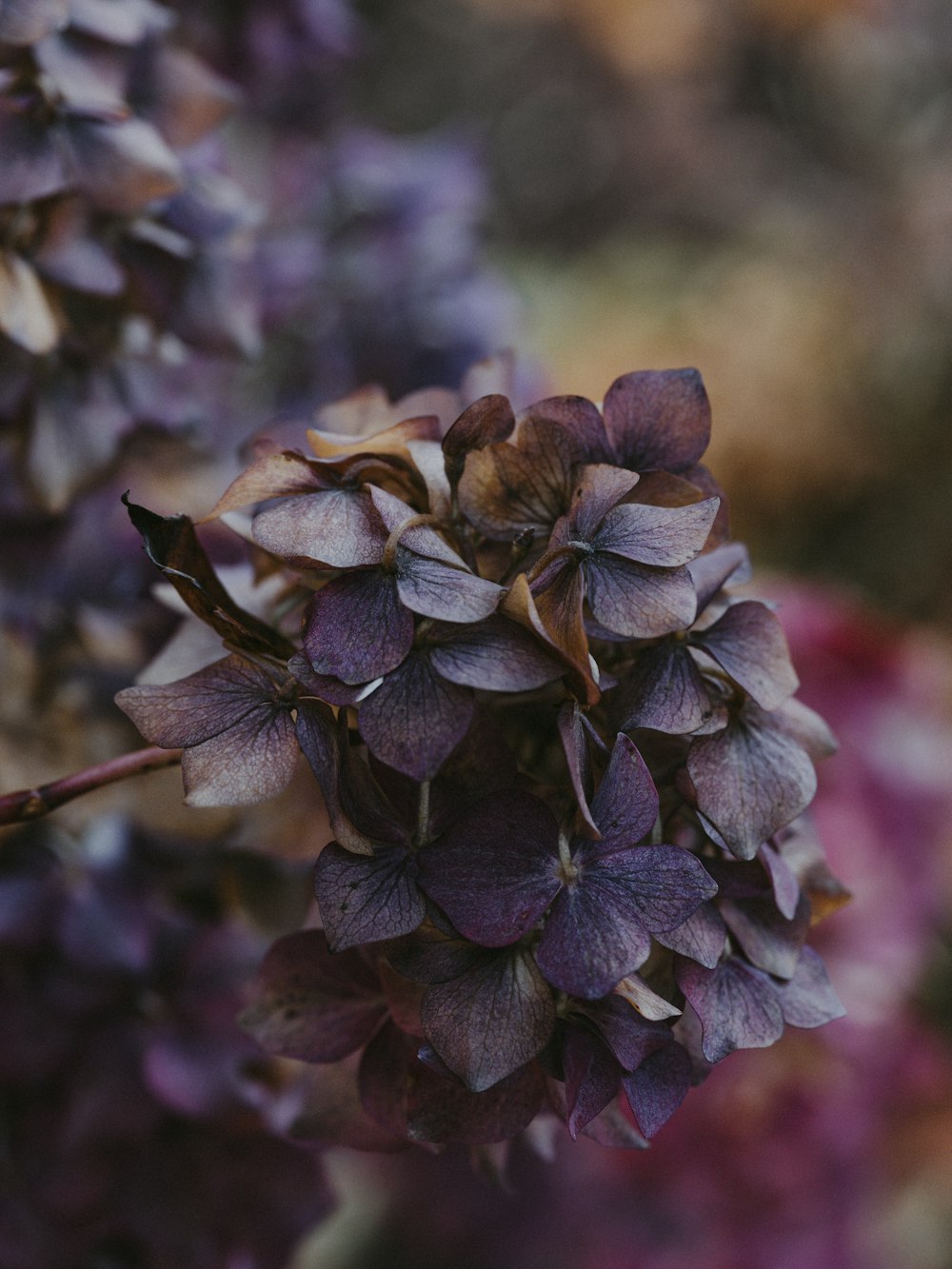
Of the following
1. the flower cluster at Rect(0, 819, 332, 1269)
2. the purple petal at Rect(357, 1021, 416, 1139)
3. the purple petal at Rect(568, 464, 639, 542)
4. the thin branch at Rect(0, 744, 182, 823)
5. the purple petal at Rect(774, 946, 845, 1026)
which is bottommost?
the flower cluster at Rect(0, 819, 332, 1269)

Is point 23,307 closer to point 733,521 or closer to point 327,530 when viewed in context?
point 327,530

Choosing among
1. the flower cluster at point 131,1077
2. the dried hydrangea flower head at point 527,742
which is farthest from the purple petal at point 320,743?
the flower cluster at point 131,1077

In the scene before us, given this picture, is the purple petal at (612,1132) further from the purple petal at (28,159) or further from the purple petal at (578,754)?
the purple petal at (28,159)

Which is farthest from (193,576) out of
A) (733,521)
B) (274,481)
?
(733,521)

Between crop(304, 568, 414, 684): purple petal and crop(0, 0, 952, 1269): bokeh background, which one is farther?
crop(0, 0, 952, 1269): bokeh background

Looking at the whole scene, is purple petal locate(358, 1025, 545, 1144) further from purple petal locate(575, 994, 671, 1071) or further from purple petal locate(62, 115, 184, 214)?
purple petal locate(62, 115, 184, 214)

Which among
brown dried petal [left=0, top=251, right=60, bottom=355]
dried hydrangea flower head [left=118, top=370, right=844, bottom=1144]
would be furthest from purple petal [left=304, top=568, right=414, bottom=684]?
brown dried petal [left=0, top=251, right=60, bottom=355]

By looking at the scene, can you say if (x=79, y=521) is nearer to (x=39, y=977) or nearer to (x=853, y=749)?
(x=39, y=977)
